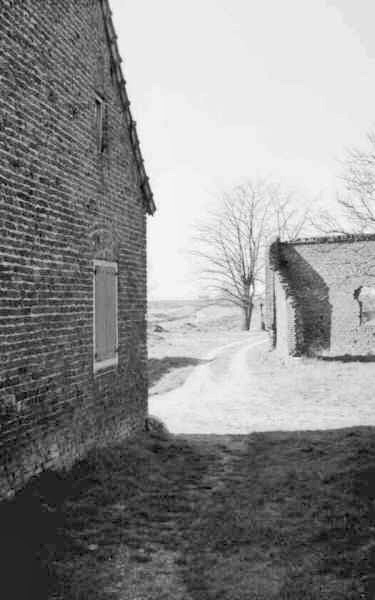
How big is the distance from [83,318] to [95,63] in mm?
4057

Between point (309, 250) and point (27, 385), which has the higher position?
point (309, 250)

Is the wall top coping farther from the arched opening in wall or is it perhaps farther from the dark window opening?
the dark window opening

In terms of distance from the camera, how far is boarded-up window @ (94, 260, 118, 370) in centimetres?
912

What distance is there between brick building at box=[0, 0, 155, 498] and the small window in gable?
24 mm

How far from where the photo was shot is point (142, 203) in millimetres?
11555

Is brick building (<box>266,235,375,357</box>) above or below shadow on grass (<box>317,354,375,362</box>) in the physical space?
above

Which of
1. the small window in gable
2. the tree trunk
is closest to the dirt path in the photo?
the small window in gable

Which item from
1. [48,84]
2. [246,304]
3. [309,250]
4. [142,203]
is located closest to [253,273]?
[246,304]

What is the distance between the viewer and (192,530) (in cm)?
648

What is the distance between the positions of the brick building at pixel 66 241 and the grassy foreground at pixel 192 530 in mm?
653

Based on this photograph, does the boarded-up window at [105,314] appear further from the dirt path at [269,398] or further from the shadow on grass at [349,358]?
the shadow on grass at [349,358]

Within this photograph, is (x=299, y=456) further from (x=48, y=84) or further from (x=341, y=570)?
(x=48, y=84)

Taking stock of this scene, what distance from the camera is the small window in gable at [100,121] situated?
369 inches

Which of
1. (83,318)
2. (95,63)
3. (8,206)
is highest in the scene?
(95,63)
